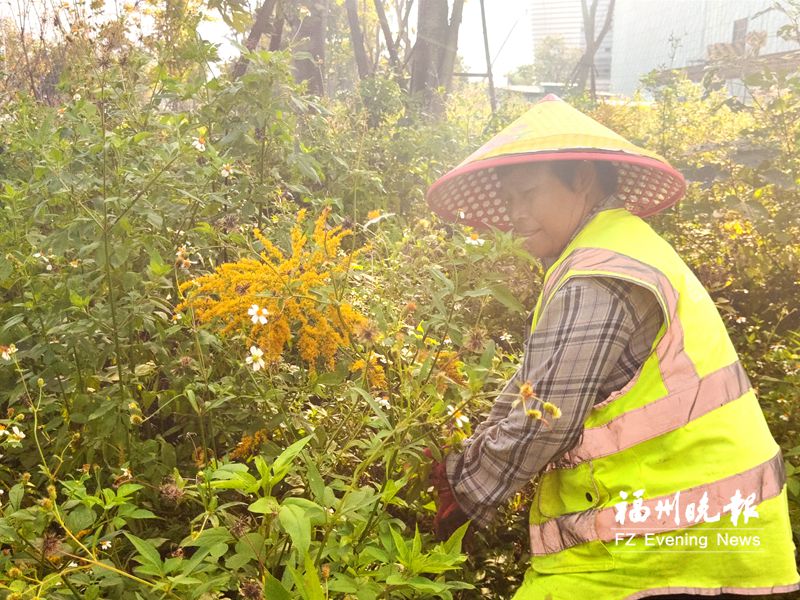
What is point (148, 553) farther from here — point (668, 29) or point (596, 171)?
point (668, 29)

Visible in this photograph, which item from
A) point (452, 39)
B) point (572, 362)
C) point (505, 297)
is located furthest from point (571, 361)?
point (452, 39)

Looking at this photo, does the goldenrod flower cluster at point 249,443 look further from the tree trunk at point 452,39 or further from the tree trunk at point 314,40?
the tree trunk at point 452,39

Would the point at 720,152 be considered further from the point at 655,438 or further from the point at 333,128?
the point at 655,438

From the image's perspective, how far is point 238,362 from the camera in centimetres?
190

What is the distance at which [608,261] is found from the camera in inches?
57.4

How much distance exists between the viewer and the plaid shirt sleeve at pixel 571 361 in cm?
141

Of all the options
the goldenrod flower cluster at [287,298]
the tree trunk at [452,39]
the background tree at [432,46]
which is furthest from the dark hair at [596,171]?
the tree trunk at [452,39]

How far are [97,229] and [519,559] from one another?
1.69m

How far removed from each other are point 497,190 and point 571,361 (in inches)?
31.8

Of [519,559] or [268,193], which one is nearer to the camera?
[519,559]

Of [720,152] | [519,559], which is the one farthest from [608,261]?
[720,152]

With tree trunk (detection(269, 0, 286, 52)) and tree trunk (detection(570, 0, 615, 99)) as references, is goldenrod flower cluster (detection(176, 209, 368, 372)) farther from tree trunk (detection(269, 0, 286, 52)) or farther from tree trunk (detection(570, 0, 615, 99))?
tree trunk (detection(570, 0, 615, 99))

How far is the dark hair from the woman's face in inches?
0.4

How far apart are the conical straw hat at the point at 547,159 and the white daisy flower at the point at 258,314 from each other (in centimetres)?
62
